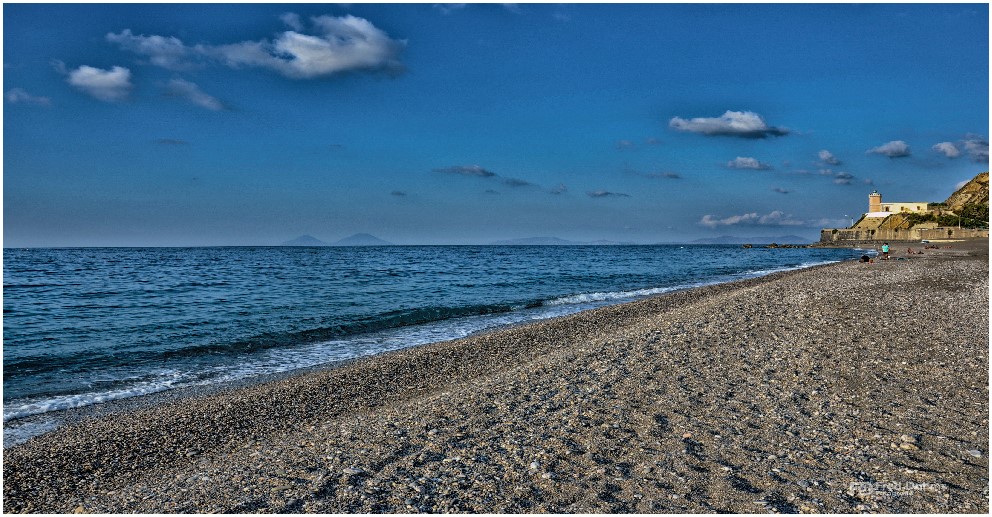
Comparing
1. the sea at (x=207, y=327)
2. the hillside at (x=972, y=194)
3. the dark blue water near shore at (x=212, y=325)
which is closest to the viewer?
the sea at (x=207, y=327)

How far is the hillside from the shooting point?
140875 mm

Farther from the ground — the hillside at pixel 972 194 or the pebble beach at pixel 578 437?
the hillside at pixel 972 194

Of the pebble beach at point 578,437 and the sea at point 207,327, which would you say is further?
the sea at point 207,327

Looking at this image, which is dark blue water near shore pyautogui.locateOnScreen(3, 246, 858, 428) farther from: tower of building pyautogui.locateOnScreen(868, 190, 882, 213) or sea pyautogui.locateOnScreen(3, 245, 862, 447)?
tower of building pyautogui.locateOnScreen(868, 190, 882, 213)

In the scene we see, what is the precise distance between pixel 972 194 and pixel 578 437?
7207 inches

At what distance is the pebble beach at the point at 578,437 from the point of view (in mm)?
5820

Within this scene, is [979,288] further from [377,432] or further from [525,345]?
[377,432]

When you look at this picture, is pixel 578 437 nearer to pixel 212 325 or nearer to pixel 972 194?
pixel 212 325

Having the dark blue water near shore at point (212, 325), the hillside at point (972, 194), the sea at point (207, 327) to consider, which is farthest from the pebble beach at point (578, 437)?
the hillside at point (972, 194)

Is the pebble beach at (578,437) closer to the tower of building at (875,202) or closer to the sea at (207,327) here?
the sea at (207,327)

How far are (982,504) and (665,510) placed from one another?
287 centimetres

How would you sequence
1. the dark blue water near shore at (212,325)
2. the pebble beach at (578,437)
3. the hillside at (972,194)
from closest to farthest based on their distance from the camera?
the pebble beach at (578,437) → the dark blue water near shore at (212,325) → the hillside at (972,194)

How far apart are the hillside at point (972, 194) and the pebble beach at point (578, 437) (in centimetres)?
16681

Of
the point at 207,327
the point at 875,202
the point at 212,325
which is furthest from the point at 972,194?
the point at 207,327
